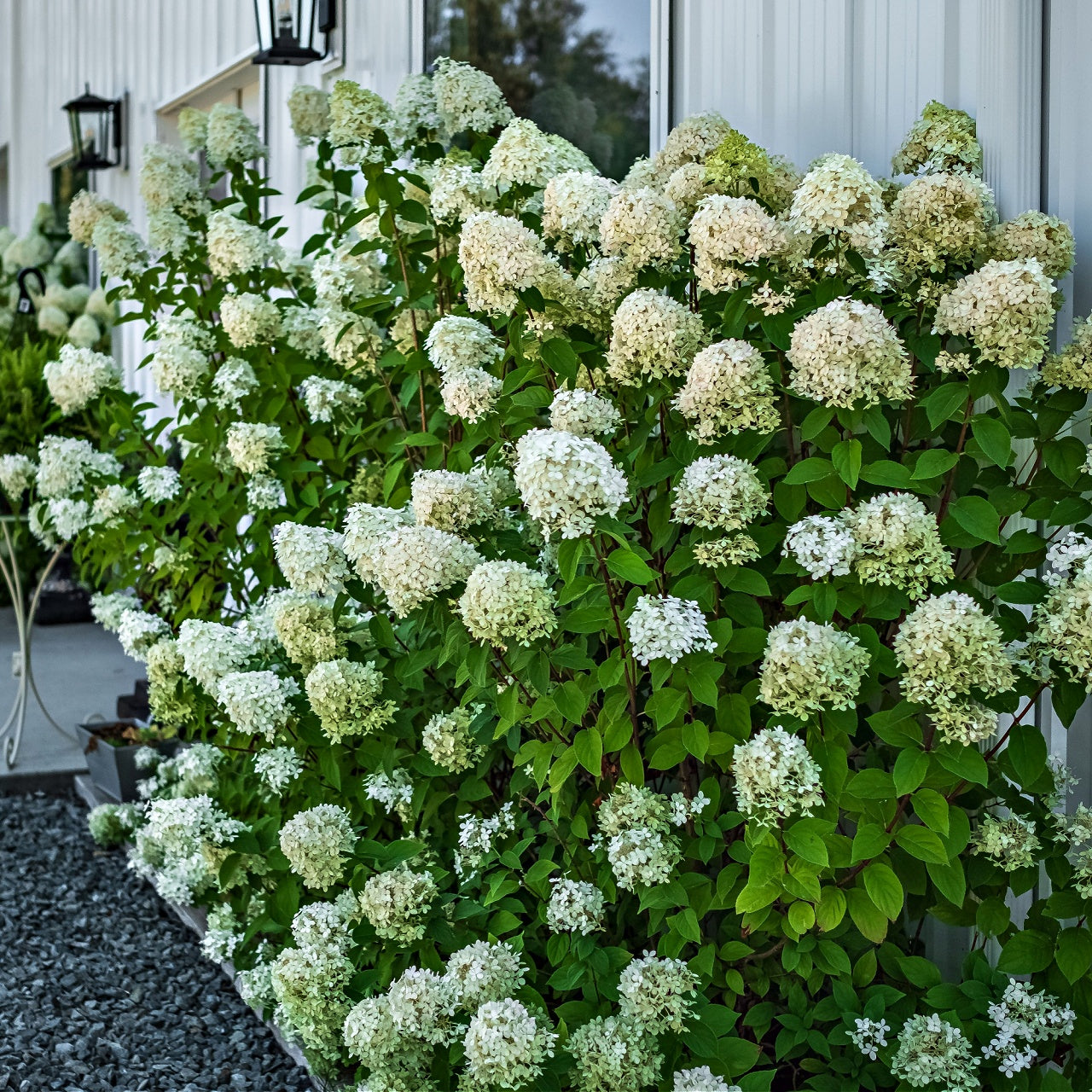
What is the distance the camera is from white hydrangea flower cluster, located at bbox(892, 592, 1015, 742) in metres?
1.83

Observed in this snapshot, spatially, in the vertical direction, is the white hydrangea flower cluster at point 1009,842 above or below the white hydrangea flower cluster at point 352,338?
below

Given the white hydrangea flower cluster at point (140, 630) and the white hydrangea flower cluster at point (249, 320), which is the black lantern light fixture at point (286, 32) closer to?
the white hydrangea flower cluster at point (249, 320)

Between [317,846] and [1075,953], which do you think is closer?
[1075,953]

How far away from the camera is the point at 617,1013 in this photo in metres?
2.38

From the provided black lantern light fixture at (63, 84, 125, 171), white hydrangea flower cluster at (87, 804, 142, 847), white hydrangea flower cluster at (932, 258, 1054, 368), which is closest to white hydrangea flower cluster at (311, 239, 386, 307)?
white hydrangea flower cluster at (932, 258, 1054, 368)

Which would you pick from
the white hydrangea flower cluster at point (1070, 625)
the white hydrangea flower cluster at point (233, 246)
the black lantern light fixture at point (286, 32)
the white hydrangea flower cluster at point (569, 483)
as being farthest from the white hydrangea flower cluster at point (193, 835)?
the black lantern light fixture at point (286, 32)

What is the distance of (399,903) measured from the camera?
2.48 meters

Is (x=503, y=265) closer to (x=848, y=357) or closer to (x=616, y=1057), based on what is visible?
(x=848, y=357)

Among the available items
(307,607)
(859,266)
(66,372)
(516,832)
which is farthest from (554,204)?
(66,372)

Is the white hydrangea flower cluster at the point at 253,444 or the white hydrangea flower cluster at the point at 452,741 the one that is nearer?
the white hydrangea flower cluster at the point at 452,741

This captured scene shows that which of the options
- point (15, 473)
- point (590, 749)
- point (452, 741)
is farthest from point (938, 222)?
point (15, 473)

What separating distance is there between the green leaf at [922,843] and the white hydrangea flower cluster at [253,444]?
1915 mm

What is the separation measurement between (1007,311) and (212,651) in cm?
181

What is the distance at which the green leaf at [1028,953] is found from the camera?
2070 mm
